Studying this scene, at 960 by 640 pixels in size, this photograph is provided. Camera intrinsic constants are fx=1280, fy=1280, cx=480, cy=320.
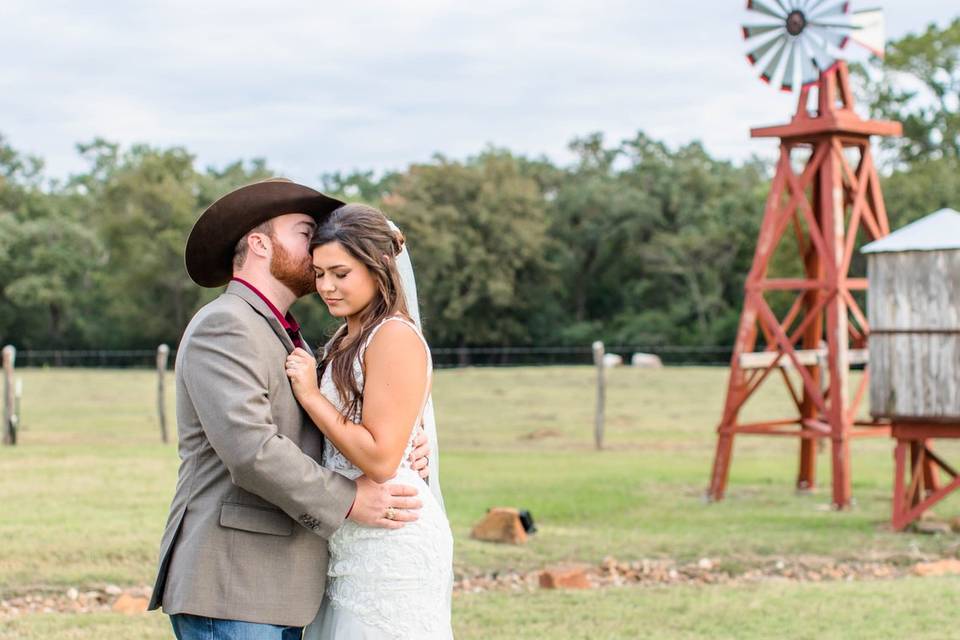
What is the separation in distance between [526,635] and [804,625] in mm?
1876

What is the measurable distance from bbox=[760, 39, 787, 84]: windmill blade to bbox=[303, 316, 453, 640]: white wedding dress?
39.6 feet

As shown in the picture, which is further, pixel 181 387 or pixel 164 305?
pixel 164 305

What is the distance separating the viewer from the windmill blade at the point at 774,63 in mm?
15336

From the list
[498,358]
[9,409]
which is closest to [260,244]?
[9,409]

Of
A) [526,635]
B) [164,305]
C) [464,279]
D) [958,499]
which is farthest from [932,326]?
[164,305]

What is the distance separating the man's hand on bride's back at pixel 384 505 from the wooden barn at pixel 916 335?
30.7 ft

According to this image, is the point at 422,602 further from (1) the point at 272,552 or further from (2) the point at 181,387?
(2) the point at 181,387

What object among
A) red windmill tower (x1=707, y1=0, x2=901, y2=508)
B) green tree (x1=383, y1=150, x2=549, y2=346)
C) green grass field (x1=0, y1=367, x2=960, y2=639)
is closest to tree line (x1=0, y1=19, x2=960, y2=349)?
green tree (x1=383, y1=150, x2=549, y2=346)

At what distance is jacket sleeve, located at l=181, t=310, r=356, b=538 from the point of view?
3.77 meters

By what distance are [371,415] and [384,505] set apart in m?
0.31

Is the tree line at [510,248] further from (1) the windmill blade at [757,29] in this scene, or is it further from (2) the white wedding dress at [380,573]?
(2) the white wedding dress at [380,573]

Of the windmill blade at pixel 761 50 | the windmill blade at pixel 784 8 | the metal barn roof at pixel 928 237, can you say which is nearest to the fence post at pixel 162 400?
the windmill blade at pixel 761 50

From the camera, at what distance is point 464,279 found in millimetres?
55188

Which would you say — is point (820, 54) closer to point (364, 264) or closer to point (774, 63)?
point (774, 63)
